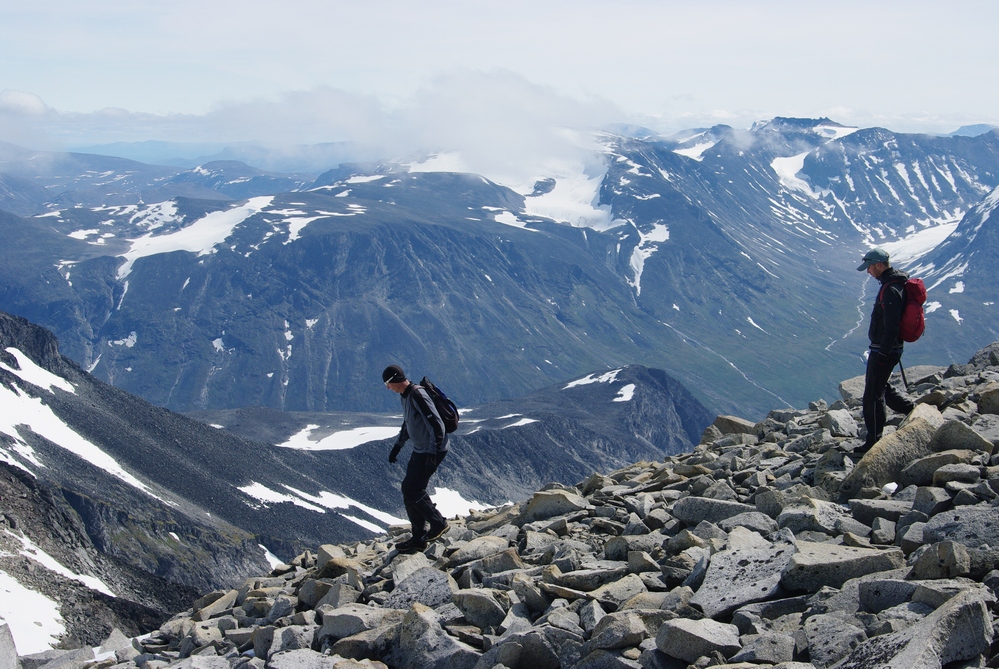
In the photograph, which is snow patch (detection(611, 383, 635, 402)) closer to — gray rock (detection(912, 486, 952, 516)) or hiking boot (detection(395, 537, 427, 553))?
hiking boot (detection(395, 537, 427, 553))

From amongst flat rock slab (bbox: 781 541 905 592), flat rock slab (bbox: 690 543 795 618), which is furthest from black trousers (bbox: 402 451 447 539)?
flat rock slab (bbox: 781 541 905 592)

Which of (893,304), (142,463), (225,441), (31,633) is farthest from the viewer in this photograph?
(225,441)

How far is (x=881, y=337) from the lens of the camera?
49.8ft

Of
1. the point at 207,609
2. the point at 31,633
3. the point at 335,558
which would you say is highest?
the point at 335,558

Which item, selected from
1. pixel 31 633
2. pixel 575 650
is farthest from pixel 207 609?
pixel 31 633

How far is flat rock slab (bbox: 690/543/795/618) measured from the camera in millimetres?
10023

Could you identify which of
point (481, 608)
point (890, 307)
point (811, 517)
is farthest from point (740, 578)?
point (890, 307)

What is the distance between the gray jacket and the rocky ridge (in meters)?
1.87

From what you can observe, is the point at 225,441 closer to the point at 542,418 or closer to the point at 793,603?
the point at 542,418

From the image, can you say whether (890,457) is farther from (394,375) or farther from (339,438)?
(339,438)

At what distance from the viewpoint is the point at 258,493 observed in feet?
288

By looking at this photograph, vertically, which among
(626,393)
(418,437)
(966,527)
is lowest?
(626,393)

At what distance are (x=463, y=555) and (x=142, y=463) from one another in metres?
75.1

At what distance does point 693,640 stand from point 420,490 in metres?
7.79
